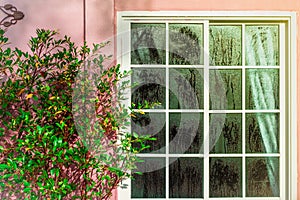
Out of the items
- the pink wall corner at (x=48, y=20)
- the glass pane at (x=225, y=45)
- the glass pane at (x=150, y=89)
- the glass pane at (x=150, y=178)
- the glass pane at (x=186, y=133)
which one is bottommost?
the glass pane at (x=150, y=178)

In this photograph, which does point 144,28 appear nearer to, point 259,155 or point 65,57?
point 65,57

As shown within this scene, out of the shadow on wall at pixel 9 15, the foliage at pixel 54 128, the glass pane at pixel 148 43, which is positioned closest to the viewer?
the foliage at pixel 54 128

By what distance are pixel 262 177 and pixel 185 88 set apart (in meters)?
1.07

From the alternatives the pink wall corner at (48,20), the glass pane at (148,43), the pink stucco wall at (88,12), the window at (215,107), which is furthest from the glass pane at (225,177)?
the pink wall corner at (48,20)

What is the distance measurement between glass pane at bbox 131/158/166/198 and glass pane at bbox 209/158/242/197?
1.46 ft

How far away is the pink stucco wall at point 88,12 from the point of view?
4125mm

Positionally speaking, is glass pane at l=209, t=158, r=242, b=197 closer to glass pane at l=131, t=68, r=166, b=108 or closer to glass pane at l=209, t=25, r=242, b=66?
glass pane at l=131, t=68, r=166, b=108

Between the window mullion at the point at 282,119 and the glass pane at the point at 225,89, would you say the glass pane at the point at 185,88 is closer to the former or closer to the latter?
the glass pane at the point at 225,89

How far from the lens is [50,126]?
3.82m

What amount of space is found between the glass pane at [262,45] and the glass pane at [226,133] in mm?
541

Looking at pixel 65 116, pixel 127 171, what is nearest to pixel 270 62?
pixel 127 171

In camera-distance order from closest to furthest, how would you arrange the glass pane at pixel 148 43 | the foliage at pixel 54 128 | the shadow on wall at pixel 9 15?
the foliage at pixel 54 128 → the shadow on wall at pixel 9 15 → the glass pane at pixel 148 43

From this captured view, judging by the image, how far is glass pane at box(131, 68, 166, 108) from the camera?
13.9ft

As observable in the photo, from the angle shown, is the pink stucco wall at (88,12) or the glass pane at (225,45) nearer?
the pink stucco wall at (88,12)
